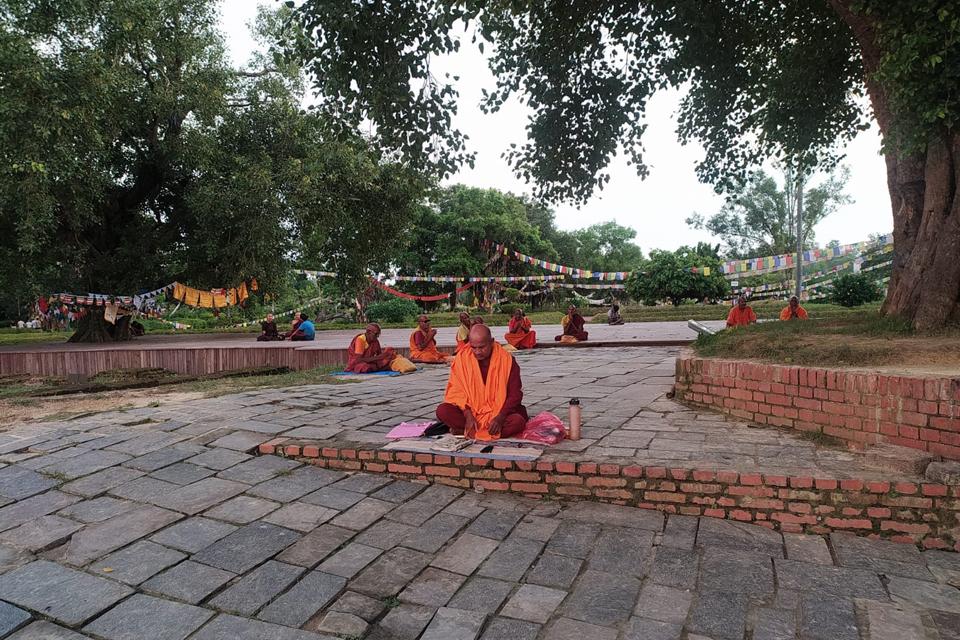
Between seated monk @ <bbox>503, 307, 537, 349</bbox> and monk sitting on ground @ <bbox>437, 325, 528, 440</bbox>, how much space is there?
8.23 metres

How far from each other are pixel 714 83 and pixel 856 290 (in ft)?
64.7

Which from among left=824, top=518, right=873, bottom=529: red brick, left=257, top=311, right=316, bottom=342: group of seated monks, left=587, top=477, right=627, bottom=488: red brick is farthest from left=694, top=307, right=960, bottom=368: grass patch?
left=257, top=311, right=316, bottom=342: group of seated monks

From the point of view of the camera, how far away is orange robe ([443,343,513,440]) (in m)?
4.55

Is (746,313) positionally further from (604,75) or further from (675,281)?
(675,281)

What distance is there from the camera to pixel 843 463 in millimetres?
3568

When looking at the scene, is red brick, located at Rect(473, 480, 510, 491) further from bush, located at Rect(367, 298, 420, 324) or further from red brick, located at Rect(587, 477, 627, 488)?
bush, located at Rect(367, 298, 420, 324)

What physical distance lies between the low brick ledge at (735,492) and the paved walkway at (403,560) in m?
0.10

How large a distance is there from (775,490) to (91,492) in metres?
4.24

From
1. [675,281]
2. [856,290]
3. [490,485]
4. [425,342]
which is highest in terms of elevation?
[675,281]

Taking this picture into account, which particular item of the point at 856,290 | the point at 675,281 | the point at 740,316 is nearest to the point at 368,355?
the point at 740,316

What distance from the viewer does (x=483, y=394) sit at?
4.59 m

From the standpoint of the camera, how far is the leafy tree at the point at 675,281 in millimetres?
28578

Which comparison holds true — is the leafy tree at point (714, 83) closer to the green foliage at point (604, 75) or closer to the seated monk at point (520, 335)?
the green foliage at point (604, 75)

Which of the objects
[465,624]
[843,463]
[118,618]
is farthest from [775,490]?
[118,618]
